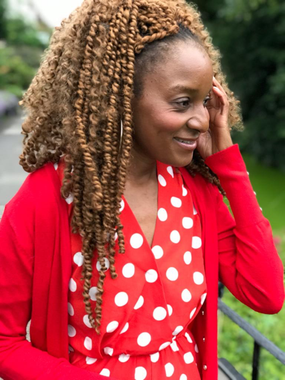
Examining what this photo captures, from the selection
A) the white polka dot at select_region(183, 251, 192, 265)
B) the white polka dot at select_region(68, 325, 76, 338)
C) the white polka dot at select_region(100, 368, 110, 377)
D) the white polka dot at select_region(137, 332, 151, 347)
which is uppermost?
the white polka dot at select_region(183, 251, 192, 265)

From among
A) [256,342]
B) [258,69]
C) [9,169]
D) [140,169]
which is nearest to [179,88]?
[140,169]

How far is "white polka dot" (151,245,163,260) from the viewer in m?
1.47

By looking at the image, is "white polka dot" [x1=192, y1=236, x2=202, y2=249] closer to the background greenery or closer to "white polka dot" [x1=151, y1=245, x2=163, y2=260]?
"white polka dot" [x1=151, y1=245, x2=163, y2=260]

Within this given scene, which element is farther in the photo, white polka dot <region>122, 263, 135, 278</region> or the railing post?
the railing post

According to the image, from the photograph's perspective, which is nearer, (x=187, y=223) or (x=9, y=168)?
(x=187, y=223)

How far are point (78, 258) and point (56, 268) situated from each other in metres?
0.07

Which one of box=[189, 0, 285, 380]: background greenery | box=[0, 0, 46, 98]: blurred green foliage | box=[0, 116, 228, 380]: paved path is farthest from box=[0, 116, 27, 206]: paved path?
box=[0, 0, 46, 98]: blurred green foliage

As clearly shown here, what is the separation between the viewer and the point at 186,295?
1502mm

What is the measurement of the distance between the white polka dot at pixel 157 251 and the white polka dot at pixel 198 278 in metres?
0.16

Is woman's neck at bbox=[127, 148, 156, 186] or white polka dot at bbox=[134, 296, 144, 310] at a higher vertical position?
woman's neck at bbox=[127, 148, 156, 186]

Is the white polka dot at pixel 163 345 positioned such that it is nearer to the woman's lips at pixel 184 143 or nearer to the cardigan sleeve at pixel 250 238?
the cardigan sleeve at pixel 250 238

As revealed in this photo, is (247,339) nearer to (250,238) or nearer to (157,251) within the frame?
(250,238)

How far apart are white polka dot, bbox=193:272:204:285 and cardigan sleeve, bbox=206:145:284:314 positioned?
164mm

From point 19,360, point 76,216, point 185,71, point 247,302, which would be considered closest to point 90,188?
point 76,216
